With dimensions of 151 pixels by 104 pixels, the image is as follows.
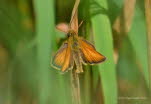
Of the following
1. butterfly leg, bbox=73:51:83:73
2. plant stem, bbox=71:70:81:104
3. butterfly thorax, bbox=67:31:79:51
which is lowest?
plant stem, bbox=71:70:81:104

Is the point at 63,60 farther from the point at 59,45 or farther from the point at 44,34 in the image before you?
the point at 59,45

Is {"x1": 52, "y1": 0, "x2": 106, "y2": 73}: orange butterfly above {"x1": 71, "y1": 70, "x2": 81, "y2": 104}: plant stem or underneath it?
above

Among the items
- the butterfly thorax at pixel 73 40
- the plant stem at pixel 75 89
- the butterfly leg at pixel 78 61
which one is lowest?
the plant stem at pixel 75 89

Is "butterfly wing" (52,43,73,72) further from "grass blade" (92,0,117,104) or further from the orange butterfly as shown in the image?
"grass blade" (92,0,117,104)

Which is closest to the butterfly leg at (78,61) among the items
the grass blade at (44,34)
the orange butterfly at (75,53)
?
Answer: the orange butterfly at (75,53)

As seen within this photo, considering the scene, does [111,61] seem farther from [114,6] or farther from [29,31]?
[29,31]

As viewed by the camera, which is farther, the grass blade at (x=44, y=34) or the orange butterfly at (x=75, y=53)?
the grass blade at (x=44, y=34)

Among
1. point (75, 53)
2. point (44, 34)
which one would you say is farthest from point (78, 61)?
point (44, 34)

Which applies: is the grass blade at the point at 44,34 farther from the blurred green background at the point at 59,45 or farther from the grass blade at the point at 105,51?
the grass blade at the point at 105,51

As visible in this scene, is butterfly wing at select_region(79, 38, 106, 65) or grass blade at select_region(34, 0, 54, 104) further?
grass blade at select_region(34, 0, 54, 104)

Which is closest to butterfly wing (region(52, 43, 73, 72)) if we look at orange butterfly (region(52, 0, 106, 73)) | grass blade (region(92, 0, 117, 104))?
orange butterfly (region(52, 0, 106, 73))
